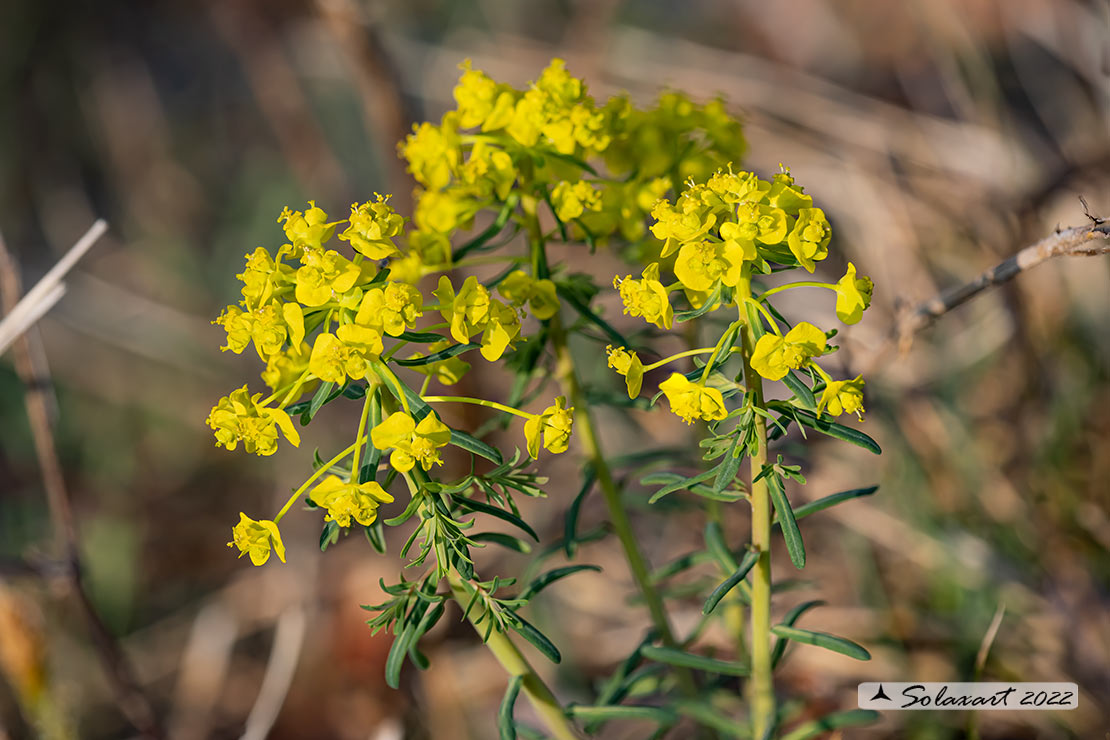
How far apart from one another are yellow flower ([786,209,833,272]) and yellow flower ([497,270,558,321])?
0.51 m

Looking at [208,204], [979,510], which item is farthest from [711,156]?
[208,204]

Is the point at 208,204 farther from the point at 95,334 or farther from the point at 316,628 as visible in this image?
the point at 316,628

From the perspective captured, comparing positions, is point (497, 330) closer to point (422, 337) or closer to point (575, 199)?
point (422, 337)

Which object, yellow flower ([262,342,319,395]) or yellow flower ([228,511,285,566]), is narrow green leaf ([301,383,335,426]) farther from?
yellow flower ([228,511,285,566])

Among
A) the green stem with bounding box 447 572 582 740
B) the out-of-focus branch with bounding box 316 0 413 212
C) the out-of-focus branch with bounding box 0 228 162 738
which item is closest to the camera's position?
the green stem with bounding box 447 572 582 740

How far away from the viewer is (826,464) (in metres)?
3.30

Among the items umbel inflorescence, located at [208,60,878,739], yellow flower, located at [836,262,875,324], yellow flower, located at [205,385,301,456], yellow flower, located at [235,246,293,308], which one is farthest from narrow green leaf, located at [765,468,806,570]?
yellow flower, located at [235,246,293,308]

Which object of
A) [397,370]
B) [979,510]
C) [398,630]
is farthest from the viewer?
[397,370]

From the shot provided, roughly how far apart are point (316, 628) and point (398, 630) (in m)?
2.20

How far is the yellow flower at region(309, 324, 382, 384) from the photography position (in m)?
1.54

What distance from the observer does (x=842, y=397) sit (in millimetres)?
1558

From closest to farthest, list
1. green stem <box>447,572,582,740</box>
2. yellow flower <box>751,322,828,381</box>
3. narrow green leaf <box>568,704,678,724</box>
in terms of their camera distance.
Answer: yellow flower <box>751,322,828,381</box>
green stem <box>447,572,582,740</box>
narrow green leaf <box>568,704,678,724</box>

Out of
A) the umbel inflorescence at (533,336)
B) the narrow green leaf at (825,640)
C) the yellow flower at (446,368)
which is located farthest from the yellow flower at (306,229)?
the narrow green leaf at (825,640)

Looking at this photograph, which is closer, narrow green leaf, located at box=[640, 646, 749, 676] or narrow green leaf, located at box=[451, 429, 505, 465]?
narrow green leaf, located at box=[451, 429, 505, 465]
